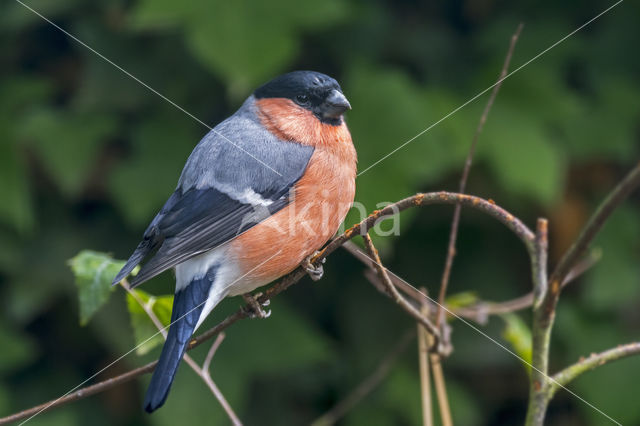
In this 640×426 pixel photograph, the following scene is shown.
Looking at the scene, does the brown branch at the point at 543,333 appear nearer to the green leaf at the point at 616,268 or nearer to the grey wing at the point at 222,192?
the grey wing at the point at 222,192

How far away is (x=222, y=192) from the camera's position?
1.73m

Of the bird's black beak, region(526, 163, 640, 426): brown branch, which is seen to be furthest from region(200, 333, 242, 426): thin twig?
the bird's black beak

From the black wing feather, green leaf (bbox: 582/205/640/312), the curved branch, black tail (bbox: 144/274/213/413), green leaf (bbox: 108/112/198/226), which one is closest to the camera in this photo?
the curved branch

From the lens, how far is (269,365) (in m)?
2.78

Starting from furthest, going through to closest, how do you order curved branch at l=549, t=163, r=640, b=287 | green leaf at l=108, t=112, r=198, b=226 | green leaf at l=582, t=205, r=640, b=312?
green leaf at l=582, t=205, r=640, b=312 < green leaf at l=108, t=112, r=198, b=226 < curved branch at l=549, t=163, r=640, b=287

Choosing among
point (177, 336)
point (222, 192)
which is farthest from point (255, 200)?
point (177, 336)

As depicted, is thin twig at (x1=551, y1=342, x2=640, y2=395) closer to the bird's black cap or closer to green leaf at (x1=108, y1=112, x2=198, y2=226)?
the bird's black cap

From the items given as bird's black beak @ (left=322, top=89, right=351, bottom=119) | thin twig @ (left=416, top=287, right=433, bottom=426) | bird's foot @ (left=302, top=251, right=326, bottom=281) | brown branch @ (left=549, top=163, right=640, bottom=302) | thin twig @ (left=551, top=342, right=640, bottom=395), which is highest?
brown branch @ (left=549, top=163, right=640, bottom=302)

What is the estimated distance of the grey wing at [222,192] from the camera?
5.19ft

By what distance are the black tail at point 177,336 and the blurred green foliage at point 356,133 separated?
3.20ft

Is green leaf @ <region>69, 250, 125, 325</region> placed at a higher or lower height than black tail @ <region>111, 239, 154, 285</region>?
lower

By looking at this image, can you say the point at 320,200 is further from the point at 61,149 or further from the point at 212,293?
the point at 61,149

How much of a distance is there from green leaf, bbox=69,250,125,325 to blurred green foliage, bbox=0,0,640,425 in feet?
3.31

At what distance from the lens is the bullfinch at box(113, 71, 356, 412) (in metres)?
1.60
